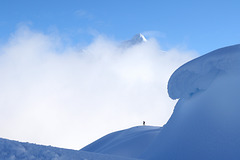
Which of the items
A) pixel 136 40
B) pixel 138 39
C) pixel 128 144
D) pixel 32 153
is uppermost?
pixel 138 39

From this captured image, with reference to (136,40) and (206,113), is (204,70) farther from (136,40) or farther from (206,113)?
(136,40)

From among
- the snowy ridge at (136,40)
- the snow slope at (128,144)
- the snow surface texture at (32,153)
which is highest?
the snowy ridge at (136,40)

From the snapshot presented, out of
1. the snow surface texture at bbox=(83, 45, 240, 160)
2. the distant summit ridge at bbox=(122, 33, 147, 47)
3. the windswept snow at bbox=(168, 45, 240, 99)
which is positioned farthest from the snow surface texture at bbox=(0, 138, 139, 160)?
the distant summit ridge at bbox=(122, 33, 147, 47)

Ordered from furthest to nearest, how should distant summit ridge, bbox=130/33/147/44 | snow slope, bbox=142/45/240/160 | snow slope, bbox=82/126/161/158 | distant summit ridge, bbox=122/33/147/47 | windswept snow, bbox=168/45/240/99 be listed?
distant summit ridge, bbox=122/33/147/47 → distant summit ridge, bbox=130/33/147/44 → snow slope, bbox=82/126/161/158 → windswept snow, bbox=168/45/240/99 → snow slope, bbox=142/45/240/160

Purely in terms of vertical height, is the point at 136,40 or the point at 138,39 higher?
the point at 138,39

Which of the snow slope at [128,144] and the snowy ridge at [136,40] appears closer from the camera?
the snow slope at [128,144]

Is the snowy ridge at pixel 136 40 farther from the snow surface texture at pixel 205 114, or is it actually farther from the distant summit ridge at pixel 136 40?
the snow surface texture at pixel 205 114

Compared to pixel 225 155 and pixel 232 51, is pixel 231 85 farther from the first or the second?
pixel 225 155

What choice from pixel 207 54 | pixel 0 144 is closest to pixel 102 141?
pixel 207 54

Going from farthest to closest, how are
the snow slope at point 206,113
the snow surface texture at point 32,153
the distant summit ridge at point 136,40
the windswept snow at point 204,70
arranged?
the distant summit ridge at point 136,40, the windswept snow at point 204,70, the snow slope at point 206,113, the snow surface texture at point 32,153

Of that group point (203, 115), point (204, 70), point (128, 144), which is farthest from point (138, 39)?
point (203, 115)

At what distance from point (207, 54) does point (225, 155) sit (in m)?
4.28

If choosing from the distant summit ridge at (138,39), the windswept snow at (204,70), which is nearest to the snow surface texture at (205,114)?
the windswept snow at (204,70)

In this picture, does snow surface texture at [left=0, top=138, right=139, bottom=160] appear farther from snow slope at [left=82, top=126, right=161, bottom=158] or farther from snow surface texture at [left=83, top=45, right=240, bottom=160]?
snow slope at [left=82, top=126, right=161, bottom=158]
